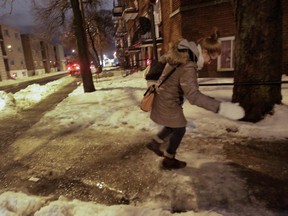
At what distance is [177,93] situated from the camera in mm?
3193

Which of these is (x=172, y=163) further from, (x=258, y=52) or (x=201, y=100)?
(x=258, y=52)

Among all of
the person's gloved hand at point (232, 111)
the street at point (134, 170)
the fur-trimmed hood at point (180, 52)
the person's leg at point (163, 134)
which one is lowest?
the street at point (134, 170)

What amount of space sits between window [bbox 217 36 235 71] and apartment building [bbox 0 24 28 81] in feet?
138

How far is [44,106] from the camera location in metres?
9.50

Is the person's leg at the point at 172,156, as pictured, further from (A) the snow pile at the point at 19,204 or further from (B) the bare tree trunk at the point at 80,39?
(B) the bare tree trunk at the point at 80,39

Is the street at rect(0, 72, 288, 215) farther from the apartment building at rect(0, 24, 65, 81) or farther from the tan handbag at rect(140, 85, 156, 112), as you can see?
the apartment building at rect(0, 24, 65, 81)

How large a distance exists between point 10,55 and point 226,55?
4952cm

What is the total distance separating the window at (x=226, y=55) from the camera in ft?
38.2

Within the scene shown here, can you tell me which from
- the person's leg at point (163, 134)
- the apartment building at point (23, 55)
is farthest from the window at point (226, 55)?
the apartment building at point (23, 55)

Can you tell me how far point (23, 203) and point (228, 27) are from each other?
1111 centimetres

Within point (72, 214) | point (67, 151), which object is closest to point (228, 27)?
point (67, 151)

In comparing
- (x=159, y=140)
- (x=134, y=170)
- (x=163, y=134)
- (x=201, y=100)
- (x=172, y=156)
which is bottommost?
(x=134, y=170)

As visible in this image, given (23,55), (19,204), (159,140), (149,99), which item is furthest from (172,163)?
(23,55)

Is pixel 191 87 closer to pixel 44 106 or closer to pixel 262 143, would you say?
pixel 262 143
